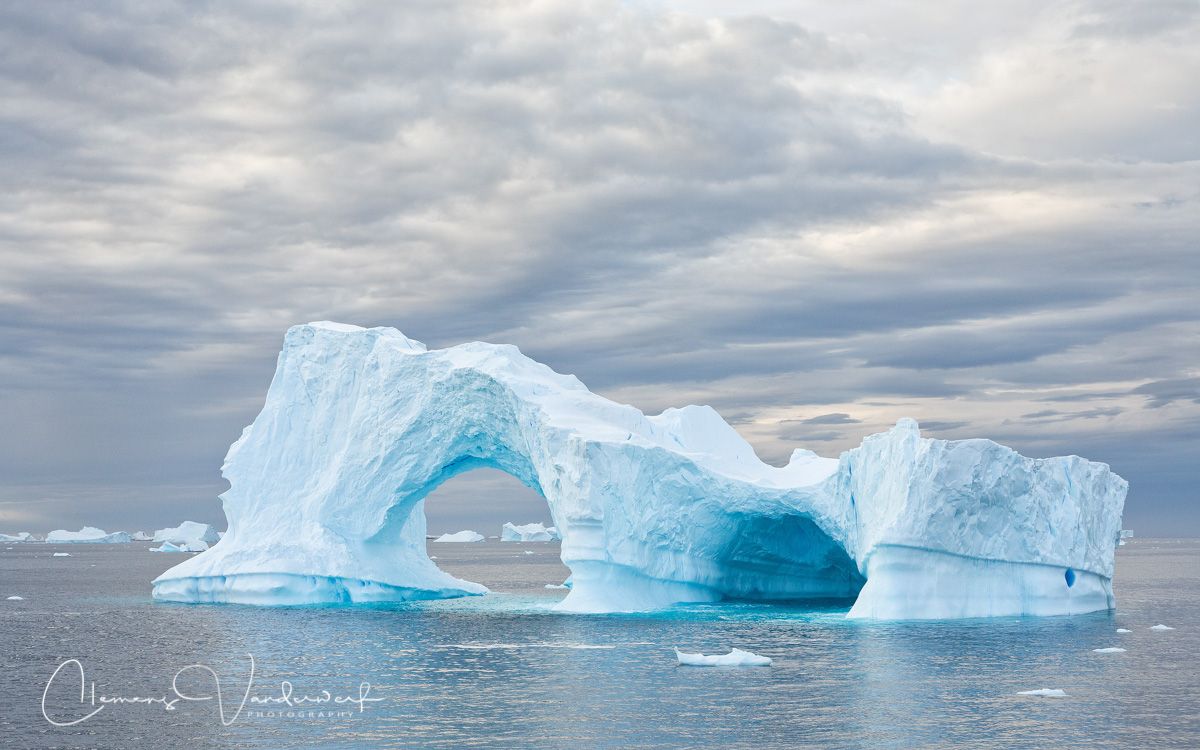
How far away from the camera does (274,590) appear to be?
40.0m

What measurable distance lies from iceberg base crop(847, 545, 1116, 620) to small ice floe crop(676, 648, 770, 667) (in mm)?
8858

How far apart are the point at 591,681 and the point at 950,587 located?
569 inches

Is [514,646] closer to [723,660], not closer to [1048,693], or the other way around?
[723,660]

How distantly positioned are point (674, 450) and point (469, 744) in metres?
20.9

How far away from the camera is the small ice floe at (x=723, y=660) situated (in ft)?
84.1

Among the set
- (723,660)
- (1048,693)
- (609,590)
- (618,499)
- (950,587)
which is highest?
(618,499)

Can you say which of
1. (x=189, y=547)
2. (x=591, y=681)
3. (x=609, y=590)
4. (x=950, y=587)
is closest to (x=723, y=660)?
(x=591, y=681)

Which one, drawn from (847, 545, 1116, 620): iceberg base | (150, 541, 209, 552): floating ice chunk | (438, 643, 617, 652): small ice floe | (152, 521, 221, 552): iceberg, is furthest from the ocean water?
(152, 521, 221, 552): iceberg

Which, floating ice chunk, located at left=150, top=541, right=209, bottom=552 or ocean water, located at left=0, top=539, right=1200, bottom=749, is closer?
ocean water, located at left=0, top=539, right=1200, bottom=749

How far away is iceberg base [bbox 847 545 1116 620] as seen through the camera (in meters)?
33.8

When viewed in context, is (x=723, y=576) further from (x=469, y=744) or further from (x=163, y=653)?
(x=469, y=744)

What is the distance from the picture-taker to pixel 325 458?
42.1m

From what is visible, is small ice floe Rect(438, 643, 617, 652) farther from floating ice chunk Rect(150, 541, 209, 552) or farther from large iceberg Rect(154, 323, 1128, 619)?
floating ice chunk Rect(150, 541, 209, 552)

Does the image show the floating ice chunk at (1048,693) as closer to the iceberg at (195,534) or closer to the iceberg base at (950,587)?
the iceberg base at (950,587)
